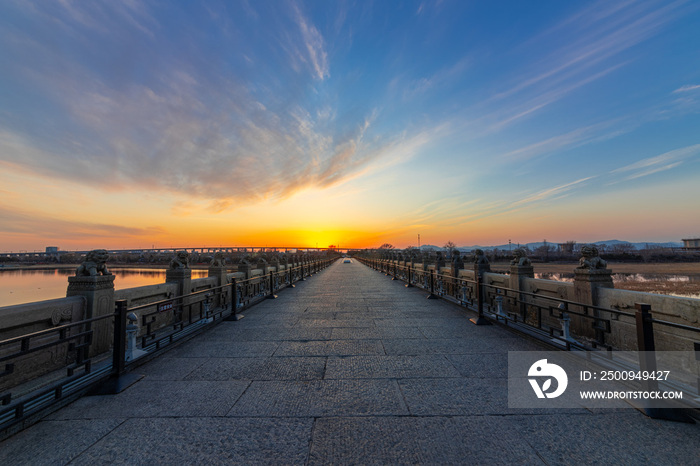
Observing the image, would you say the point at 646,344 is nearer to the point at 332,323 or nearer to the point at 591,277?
the point at 591,277

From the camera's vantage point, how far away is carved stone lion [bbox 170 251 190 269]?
953 centimetres

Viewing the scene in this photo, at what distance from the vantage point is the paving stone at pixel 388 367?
4629 millimetres

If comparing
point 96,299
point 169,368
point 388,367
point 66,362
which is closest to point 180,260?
point 96,299

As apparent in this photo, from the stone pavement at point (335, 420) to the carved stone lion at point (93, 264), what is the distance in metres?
2.82

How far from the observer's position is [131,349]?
4.91m

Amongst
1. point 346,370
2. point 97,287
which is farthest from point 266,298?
point 346,370

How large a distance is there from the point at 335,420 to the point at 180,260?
8.63 m

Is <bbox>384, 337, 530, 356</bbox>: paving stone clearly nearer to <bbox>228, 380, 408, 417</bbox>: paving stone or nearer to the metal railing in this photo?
<bbox>228, 380, 408, 417</bbox>: paving stone

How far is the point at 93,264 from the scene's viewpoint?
6.45m

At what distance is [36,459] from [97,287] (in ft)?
15.1

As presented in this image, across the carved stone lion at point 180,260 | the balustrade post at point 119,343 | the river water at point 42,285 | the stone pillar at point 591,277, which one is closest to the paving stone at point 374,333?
the balustrade post at point 119,343

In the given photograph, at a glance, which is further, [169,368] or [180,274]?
[180,274]

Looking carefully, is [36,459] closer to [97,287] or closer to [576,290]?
[97,287]

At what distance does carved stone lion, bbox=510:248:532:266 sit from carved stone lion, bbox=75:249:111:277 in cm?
1241
